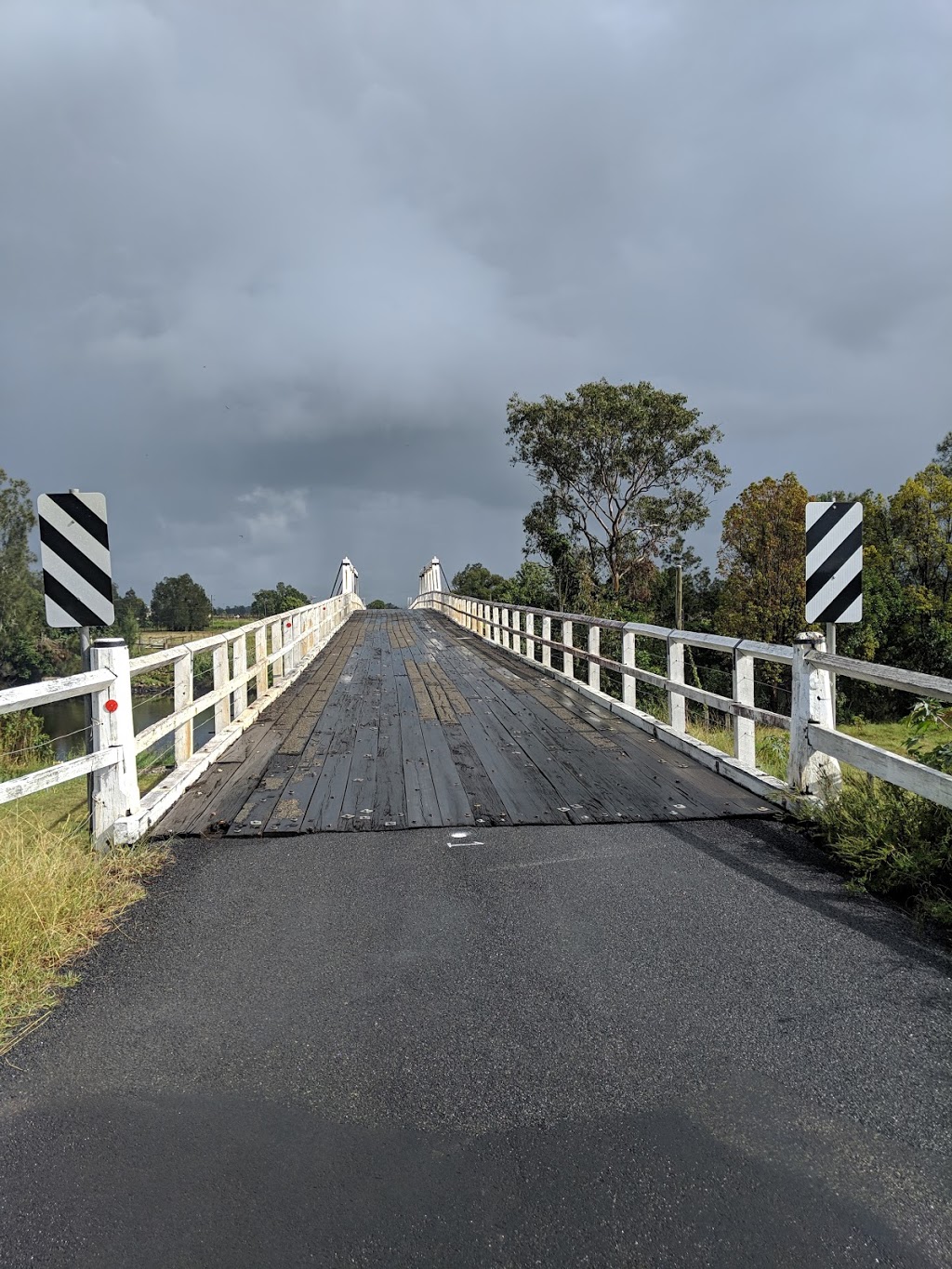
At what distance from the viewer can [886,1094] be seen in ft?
7.90

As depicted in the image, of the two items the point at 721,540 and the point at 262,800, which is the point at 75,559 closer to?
the point at 262,800

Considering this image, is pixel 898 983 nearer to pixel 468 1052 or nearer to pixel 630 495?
pixel 468 1052

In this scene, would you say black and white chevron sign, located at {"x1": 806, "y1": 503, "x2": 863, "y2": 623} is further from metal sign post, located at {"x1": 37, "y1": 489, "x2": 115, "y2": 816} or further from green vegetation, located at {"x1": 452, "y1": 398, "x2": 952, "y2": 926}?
green vegetation, located at {"x1": 452, "y1": 398, "x2": 952, "y2": 926}

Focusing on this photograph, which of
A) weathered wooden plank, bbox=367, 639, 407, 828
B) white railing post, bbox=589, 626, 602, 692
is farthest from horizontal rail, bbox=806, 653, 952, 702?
white railing post, bbox=589, 626, 602, 692

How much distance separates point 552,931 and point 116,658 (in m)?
3.20

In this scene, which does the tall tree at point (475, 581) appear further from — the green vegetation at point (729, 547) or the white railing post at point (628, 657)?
the white railing post at point (628, 657)

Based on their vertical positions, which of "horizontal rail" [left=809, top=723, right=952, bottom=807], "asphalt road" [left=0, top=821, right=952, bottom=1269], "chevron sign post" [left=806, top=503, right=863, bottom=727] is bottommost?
"asphalt road" [left=0, top=821, right=952, bottom=1269]

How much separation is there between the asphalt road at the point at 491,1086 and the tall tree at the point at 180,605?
371 ft

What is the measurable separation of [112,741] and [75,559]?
1.37 meters

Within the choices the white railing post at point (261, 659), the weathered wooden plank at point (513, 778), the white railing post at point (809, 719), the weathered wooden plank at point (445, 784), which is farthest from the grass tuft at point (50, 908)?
the white railing post at point (261, 659)

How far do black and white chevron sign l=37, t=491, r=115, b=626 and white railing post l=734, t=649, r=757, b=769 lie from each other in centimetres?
473

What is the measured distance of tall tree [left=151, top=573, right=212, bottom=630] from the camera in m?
115

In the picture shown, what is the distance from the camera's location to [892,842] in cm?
419

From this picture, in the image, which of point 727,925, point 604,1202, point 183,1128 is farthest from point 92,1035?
point 727,925
